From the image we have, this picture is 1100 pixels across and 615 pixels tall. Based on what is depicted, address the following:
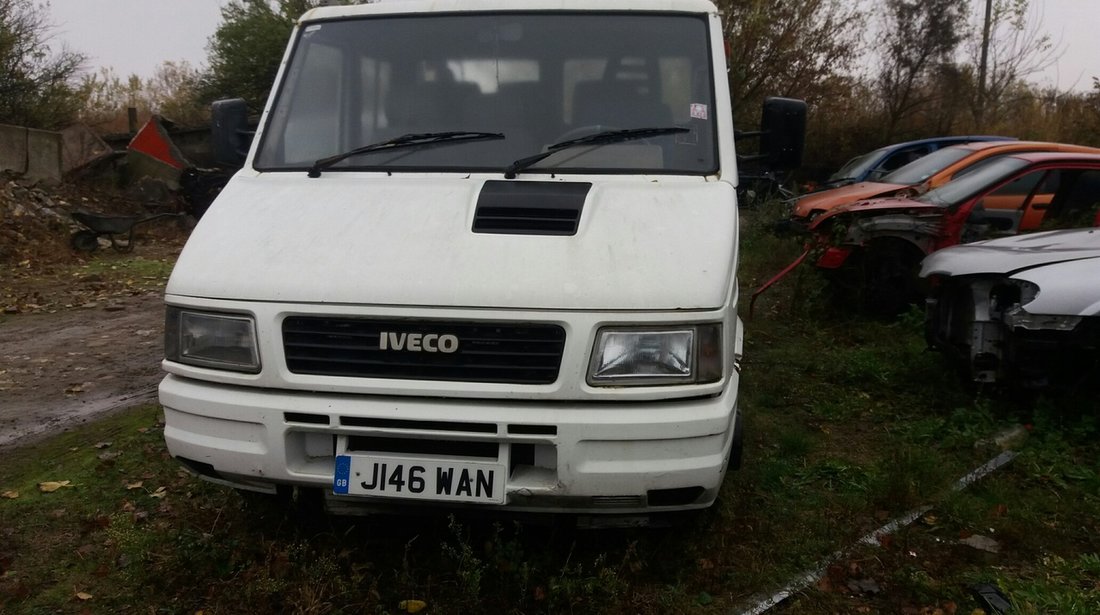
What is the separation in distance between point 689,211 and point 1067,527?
2.12m

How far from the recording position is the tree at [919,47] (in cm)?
2031

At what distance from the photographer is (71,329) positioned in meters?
7.44

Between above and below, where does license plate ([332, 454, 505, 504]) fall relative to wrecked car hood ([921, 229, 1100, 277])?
below

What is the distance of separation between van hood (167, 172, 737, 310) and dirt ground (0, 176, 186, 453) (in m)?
2.66

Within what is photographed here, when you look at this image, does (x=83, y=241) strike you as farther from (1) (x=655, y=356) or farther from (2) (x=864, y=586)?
(2) (x=864, y=586)

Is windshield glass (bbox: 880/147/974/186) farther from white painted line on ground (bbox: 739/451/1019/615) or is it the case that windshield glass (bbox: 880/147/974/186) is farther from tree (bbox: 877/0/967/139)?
tree (bbox: 877/0/967/139)

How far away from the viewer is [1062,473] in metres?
3.88

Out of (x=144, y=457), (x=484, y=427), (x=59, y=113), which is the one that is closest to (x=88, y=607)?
(x=144, y=457)

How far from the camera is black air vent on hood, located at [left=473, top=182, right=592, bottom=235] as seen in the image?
114 inches

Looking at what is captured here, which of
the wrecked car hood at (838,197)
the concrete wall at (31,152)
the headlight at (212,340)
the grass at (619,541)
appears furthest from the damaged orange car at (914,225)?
the concrete wall at (31,152)

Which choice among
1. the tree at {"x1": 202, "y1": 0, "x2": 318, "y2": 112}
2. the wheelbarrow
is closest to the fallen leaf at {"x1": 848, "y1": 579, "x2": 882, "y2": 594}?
the wheelbarrow

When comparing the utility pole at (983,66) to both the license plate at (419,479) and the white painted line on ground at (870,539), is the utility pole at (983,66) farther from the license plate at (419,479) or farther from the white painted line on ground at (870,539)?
the license plate at (419,479)

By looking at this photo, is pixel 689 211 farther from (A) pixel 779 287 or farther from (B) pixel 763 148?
(A) pixel 779 287

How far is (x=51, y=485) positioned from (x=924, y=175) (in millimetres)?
8944
